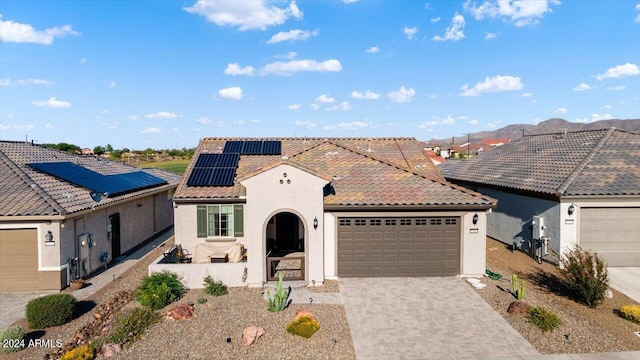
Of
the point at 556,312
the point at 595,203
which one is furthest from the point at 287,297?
the point at 595,203

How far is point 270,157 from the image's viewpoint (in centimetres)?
1956

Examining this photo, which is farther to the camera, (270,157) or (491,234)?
(491,234)

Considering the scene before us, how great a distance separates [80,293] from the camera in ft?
44.1

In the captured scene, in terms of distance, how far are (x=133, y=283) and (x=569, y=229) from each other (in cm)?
1793

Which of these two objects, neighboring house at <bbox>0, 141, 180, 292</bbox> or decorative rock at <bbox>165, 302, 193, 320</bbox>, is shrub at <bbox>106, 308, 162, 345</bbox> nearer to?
decorative rock at <bbox>165, 302, 193, 320</bbox>

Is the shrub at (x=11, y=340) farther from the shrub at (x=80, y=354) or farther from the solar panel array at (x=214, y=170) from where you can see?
the solar panel array at (x=214, y=170)

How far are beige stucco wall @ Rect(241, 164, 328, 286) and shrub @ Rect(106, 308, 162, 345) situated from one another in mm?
3668

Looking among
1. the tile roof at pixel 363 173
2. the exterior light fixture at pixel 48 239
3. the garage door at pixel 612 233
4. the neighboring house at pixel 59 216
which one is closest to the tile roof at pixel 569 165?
the garage door at pixel 612 233

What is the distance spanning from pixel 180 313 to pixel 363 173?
9671 millimetres

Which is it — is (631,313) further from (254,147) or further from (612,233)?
(254,147)

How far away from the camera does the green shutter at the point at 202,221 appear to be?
15.9 metres

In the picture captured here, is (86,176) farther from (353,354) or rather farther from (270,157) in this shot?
(353,354)

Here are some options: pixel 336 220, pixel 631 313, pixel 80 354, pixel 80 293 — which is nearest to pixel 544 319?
pixel 631 313

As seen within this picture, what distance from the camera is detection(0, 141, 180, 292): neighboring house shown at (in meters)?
13.4
